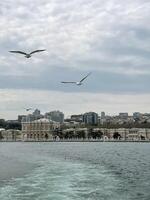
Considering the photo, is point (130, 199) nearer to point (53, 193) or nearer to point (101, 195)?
point (101, 195)

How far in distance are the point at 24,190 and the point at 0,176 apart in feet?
35.2

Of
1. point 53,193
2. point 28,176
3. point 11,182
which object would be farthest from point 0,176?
point 53,193

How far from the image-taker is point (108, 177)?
4466 cm

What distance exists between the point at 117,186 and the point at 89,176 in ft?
21.6

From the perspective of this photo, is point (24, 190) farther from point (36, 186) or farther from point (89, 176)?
point (89, 176)

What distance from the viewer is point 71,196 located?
106 feet

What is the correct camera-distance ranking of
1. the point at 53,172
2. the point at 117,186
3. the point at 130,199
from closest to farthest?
the point at 130,199, the point at 117,186, the point at 53,172

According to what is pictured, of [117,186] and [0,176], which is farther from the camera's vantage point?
[0,176]

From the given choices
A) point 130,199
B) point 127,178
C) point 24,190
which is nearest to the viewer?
point 130,199

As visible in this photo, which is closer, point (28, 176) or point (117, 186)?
point (117, 186)

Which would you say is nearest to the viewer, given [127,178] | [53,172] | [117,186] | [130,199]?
[130,199]

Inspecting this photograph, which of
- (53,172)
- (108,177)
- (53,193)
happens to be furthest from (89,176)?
(53,193)

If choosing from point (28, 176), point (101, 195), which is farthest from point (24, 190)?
point (28, 176)

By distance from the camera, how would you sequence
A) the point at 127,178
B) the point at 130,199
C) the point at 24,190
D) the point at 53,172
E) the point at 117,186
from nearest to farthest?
the point at 130,199 < the point at 24,190 < the point at 117,186 < the point at 127,178 < the point at 53,172
